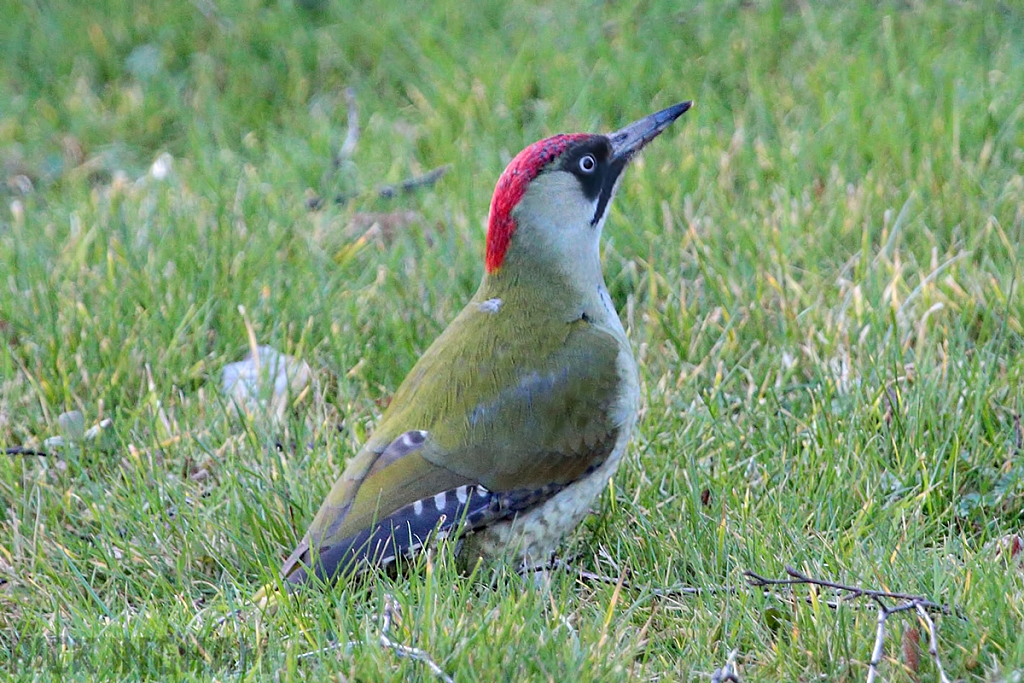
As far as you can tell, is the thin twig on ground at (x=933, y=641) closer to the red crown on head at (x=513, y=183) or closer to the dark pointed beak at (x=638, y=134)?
the red crown on head at (x=513, y=183)

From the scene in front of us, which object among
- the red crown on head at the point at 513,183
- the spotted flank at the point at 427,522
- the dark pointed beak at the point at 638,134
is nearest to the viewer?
the spotted flank at the point at 427,522

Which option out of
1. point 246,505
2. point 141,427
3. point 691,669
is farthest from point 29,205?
point 691,669

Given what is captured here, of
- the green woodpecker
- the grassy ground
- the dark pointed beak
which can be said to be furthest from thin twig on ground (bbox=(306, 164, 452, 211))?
the green woodpecker

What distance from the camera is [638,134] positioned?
3.49 meters

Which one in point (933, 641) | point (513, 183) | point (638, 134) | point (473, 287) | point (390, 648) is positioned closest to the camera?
point (933, 641)

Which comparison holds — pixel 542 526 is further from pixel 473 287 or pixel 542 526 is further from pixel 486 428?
pixel 473 287

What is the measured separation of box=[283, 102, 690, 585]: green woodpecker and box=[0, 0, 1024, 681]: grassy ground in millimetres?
138

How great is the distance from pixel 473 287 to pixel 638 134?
0.92 metres

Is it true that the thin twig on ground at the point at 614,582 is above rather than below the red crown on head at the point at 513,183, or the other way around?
Result: below

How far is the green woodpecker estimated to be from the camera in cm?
289

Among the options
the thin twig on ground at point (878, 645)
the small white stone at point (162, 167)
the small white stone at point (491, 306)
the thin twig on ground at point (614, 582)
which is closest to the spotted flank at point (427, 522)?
the thin twig on ground at point (614, 582)

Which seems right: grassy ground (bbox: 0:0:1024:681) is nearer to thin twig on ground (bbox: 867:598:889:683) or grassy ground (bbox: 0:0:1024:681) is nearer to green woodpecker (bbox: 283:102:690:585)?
thin twig on ground (bbox: 867:598:889:683)

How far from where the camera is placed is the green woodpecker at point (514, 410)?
289cm

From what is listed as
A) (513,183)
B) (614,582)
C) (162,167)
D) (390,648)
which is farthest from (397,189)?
(390,648)
